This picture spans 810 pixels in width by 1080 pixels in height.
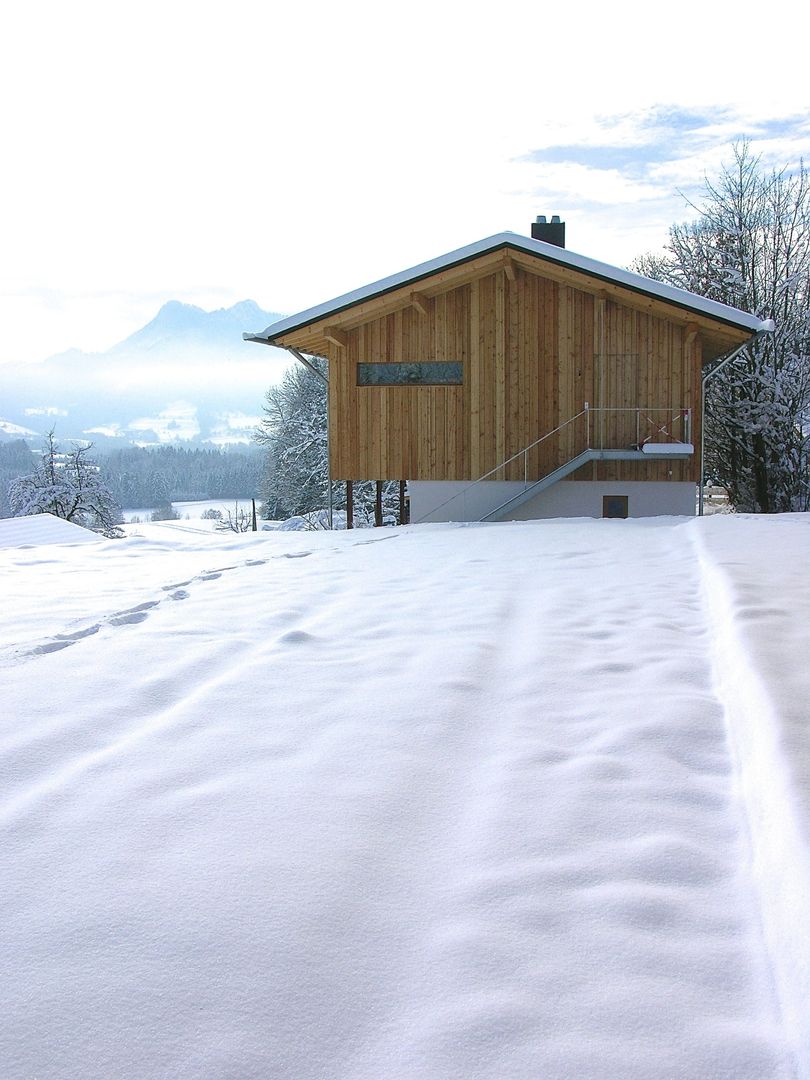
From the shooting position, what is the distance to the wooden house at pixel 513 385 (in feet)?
48.3

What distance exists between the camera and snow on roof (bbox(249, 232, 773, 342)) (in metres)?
13.9

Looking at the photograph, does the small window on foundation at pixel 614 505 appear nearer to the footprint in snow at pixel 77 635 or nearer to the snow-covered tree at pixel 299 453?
the footprint in snow at pixel 77 635

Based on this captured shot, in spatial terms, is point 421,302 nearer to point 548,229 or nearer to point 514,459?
point 514,459

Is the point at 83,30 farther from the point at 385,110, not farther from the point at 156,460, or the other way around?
the point at 156,460

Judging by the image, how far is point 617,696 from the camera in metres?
3.37

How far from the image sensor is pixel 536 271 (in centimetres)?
1490

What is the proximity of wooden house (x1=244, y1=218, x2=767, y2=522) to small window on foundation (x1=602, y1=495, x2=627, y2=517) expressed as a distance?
33 millimetres

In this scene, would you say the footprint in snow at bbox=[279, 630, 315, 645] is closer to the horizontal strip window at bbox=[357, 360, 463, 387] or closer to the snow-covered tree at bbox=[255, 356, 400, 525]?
the horizontal strip window at bbox=[357, 360, 463, 387]

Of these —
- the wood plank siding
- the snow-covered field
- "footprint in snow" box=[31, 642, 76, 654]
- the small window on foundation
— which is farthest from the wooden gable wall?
"footprint in snow" box=[31, 642, 76, 654]

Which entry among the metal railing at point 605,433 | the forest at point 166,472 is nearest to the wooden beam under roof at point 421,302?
the metal railing at point 605,433

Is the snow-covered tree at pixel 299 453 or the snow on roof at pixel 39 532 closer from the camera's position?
the snow on roof at pixel 39 532

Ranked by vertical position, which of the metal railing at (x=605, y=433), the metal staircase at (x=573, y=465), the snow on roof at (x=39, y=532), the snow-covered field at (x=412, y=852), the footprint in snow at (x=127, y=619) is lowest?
the snow-covered field at (x=412, y=852)

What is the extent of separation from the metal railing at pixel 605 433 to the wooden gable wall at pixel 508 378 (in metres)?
0.03

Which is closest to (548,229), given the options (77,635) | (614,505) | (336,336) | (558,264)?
(558,264)
